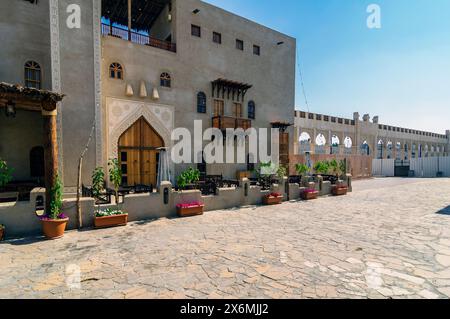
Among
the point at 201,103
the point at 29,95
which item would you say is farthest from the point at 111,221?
the point at 201,103

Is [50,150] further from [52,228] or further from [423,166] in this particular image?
[423,166]

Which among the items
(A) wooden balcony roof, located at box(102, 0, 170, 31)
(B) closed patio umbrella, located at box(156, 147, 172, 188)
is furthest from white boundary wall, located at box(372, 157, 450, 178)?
(B) closed patio umbrella, located at box(156, 147, 172, 188)

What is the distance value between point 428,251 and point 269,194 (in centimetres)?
745

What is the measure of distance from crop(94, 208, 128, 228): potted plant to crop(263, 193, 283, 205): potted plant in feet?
24.2

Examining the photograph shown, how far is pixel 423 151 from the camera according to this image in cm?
4659

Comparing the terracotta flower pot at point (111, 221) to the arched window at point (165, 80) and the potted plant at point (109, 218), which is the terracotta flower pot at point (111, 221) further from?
the arched window at point (165, 80)

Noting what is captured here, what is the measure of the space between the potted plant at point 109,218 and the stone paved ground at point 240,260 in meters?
0.40

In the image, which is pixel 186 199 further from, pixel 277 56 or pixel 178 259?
pixel 277 56

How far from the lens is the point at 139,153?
14.6m

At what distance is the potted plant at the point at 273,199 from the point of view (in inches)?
504

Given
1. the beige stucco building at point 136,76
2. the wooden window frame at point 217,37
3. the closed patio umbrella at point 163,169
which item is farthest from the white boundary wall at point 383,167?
the closed patio umbrella at point 163,169

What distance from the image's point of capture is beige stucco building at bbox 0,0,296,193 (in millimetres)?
11227

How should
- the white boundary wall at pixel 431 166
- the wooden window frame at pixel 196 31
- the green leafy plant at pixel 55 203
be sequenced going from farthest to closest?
the white boundary wall at pixel 431 166
the wooden window frame at pixel 196 31
the green leafy plant at pixel 55 203

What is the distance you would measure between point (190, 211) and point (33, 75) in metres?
10.8
